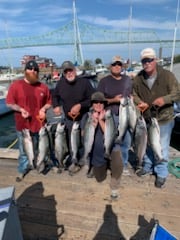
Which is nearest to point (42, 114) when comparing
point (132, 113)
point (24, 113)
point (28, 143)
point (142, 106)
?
point (24, 113)

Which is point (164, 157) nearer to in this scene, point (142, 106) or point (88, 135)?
point (142, 106)

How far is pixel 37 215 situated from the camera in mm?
3053

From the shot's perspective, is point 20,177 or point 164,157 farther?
point 20,177

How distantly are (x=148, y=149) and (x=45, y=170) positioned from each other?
1748 mm

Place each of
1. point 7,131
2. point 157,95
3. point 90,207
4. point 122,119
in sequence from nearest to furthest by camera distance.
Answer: point 90,207 < point 122,119 < point 157,95 < point 7,131

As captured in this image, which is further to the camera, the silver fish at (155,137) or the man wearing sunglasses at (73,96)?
the man wearing sunglasses at (73,96)

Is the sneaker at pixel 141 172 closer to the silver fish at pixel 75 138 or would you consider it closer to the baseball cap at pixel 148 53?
the silver fish at pixel 75 138

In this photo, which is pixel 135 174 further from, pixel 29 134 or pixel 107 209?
pixel 29 134

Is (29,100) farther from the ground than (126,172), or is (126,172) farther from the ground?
(29,100)

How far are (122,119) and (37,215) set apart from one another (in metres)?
1.61

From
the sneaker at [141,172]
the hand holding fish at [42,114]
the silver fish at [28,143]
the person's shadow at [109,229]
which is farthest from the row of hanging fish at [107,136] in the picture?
the person's shadow at [109,229]

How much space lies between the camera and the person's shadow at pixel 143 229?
2635 mm

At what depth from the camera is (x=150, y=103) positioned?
344 cm

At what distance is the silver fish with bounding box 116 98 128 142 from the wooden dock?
2.66 feet
